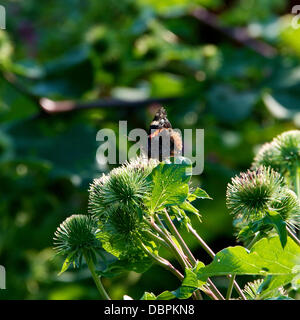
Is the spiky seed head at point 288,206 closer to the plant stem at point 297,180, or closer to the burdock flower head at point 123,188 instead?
the plant stem at point 297,180

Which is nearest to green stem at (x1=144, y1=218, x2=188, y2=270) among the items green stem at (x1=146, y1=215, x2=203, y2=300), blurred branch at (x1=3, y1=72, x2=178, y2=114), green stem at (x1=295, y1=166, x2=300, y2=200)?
green stem at (x1=146, y1=215, x2=203, y2=300)

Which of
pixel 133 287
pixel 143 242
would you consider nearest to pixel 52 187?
pixel 133 287

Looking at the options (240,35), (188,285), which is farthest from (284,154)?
(240,35)

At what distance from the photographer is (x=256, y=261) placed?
3.05ft

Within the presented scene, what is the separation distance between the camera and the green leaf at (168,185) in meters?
0.98

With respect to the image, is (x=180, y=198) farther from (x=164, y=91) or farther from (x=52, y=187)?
(x=164, y=91)

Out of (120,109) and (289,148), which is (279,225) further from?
(120,109)

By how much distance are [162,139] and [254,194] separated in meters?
0.22

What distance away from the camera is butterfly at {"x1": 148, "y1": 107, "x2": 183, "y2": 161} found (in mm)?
1038

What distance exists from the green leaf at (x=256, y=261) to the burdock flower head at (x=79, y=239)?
271 mm

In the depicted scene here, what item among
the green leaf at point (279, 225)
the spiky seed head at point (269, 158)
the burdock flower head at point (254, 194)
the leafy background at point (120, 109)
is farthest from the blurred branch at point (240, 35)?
the green leaf at point (279, 225)

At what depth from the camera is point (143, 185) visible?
1.04 m

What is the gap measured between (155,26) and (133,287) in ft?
5.50

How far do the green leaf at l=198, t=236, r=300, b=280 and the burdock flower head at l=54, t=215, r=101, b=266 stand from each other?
0.89ft
